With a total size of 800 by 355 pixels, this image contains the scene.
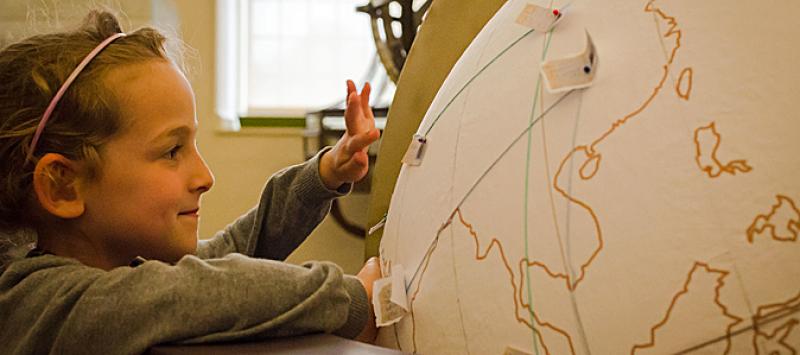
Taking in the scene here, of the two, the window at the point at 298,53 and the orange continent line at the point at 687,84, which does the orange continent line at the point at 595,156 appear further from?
the window at the point at 298,53

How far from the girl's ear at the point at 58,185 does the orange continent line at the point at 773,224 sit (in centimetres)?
61

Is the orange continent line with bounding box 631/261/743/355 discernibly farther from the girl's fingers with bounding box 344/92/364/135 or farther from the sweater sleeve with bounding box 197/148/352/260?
the sweater sleeve with bounding box 197/148/352/260

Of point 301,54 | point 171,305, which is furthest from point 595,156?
point 301,54

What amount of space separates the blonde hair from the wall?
198cm

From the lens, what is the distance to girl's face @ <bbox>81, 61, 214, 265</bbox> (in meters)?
0.78

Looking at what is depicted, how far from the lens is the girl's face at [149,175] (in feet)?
2.55

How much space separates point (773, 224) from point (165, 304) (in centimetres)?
44

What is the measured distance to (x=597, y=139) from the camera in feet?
1.57

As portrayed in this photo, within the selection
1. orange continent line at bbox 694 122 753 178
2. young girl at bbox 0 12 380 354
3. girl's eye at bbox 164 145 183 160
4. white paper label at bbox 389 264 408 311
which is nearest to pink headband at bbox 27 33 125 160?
young girl at bbox 0 12 380 354

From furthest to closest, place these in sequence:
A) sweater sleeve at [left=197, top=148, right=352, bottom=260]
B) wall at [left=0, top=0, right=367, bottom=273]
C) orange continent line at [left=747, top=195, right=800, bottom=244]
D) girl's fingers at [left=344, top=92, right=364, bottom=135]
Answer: wall at [left=0, top=0, right=367, bottom=273], sweater sleeve at [left=197, top=148, right=352, bottom=260], girl's fingers at [left=344, top=92, right=364, bottom=135], orange continent line at [left=747, top=195, right=800, bottom=244]

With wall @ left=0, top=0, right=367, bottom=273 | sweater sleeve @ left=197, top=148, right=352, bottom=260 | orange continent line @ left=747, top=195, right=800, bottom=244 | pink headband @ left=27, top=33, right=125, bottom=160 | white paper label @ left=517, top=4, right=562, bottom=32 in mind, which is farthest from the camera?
wall @ left=0, top=0, right=367, bottom=273

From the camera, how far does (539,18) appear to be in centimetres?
56

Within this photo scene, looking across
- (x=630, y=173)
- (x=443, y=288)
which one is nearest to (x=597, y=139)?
(x=630, y=173)

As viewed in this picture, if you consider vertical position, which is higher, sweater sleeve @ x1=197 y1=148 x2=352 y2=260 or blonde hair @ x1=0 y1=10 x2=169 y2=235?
blonde hair @ x1=0 y1=10 x2=169 y2=235
